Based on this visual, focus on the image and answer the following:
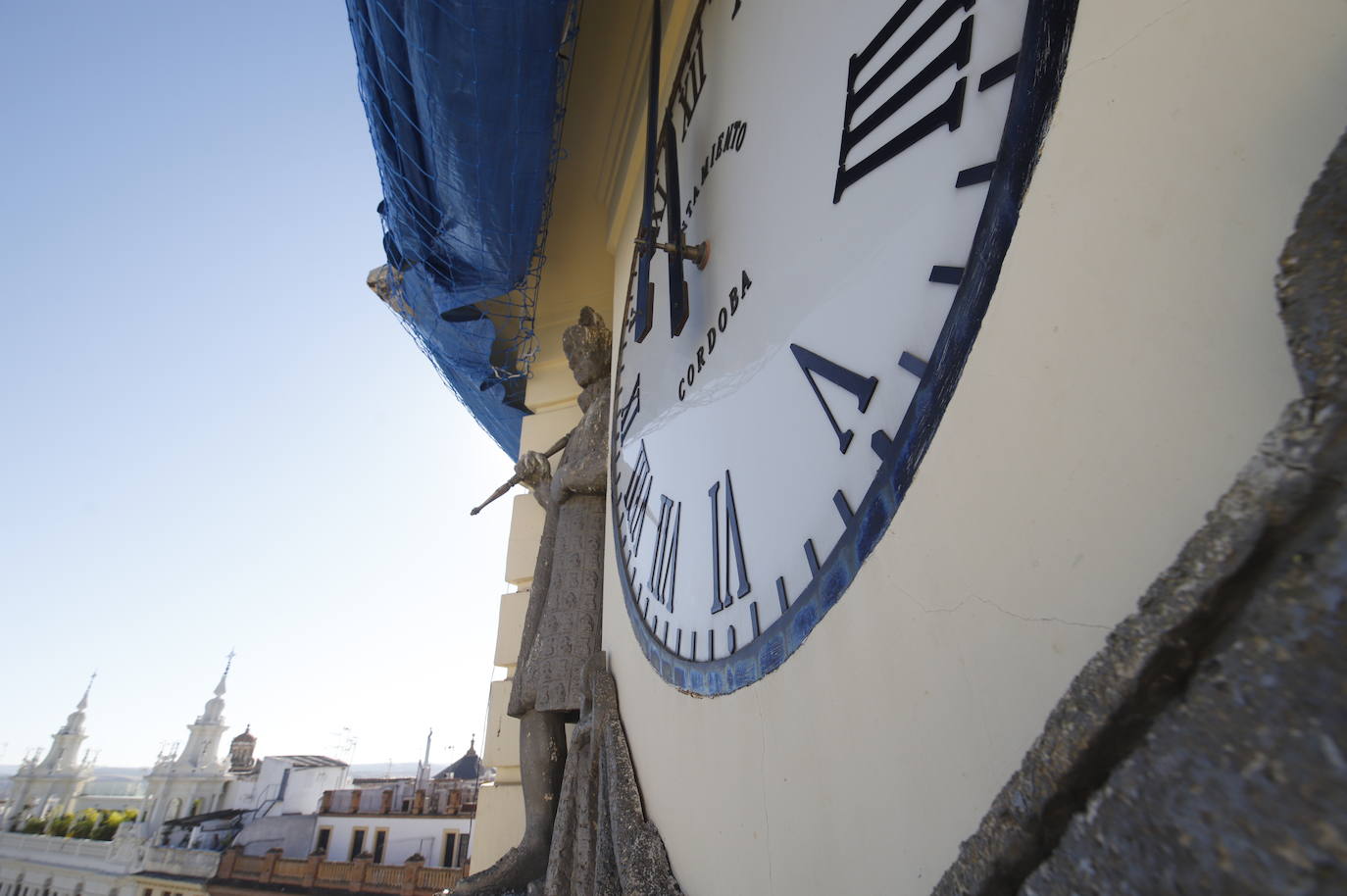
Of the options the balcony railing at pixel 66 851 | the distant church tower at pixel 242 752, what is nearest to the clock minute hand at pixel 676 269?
the balcony railing at pixel 66 851

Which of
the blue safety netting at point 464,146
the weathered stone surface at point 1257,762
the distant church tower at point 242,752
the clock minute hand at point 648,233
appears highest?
the distant church tower at point 242,752

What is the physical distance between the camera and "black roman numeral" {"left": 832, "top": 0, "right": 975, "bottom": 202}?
0.35 m

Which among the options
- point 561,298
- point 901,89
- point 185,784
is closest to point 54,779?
point 185,784

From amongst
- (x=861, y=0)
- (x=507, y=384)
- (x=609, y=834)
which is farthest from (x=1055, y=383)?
(x=507, y=384)

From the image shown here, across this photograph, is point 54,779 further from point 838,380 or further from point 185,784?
point 838,380

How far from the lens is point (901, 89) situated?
402 millimetres

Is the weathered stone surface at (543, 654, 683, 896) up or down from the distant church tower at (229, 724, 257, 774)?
down

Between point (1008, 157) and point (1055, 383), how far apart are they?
11 cm

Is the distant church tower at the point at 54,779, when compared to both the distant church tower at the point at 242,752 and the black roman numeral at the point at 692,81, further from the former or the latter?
the black roman numeral at the point at 692,81

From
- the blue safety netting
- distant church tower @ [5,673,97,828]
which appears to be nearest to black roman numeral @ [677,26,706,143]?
the blue safety netting

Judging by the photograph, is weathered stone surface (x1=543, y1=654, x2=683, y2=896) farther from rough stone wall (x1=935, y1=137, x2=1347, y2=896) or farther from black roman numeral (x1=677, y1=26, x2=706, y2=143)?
black roman numeral (x1=677, y1=26, x2=706, y2=143)

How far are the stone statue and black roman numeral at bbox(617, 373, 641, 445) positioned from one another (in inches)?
6.6

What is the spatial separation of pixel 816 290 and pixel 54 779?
25.2 metres

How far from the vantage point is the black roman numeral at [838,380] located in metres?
0.38
